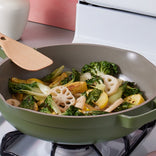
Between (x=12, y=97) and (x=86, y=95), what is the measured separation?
21 cm

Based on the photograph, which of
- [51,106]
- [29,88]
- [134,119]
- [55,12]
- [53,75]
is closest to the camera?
[134,119]

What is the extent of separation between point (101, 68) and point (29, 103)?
0.26 meters

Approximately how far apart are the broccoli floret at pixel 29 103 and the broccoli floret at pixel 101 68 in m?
0.22

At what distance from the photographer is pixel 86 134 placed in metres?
0.74

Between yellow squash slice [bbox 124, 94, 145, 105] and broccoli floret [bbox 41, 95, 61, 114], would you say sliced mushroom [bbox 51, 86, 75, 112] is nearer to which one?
broccoli floret [bbox 41, 95, 61, 114]

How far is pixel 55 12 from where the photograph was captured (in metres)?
1.77

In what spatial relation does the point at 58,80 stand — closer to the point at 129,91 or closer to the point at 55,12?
the point at 129,91

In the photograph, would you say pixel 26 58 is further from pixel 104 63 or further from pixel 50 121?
pixel 50 121

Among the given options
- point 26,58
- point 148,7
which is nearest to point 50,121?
point 26,58

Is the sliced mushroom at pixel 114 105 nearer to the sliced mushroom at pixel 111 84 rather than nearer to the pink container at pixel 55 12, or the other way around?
the sliced mushroom at pixel 111 84

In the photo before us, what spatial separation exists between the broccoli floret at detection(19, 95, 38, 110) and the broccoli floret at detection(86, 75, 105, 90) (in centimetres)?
18

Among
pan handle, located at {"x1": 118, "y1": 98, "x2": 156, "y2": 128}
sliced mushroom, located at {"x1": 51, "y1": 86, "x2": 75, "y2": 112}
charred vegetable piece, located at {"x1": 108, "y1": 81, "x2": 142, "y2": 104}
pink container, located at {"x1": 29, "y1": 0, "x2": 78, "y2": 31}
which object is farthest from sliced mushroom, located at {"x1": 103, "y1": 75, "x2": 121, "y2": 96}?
pink container, located at {"x1": 29, "y1": 0, "x2": 78, "y2": 31}

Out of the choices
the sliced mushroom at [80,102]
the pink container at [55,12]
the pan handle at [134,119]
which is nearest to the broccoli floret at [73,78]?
the sliced mushroom at [80,102]

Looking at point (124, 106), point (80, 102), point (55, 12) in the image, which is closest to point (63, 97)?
point (80, 102)
